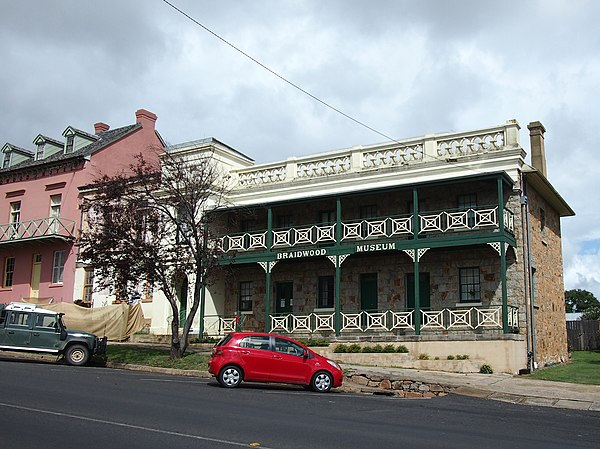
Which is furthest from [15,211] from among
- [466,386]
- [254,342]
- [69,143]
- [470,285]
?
[466,386]

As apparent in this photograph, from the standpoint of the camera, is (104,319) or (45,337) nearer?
(45,337)

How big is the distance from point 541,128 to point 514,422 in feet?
59.5

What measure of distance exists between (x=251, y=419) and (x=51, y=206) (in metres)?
27.8

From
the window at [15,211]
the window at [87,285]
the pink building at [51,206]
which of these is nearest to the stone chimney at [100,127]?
the pink building at [51,206]

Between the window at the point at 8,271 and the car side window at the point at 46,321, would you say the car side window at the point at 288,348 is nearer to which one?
the car side window at the point at 46,321

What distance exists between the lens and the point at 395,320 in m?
24.4

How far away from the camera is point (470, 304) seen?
2300 centimetres

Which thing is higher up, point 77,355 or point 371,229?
point 371,229

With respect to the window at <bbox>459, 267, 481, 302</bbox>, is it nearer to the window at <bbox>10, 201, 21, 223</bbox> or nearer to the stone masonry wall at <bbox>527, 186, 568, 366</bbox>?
the stone masonry wall at <bbox>527, 186, 568, 366</bbox>

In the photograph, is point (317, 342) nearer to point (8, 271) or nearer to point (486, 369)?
point (486, 369)

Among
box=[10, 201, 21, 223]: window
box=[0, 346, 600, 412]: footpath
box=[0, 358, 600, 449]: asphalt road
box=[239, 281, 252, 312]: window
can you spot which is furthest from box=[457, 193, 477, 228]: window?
box=[10, 201, 21, 223]: window

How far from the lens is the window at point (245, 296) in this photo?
28.3 m

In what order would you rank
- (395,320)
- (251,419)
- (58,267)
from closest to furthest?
(251,419) → (395,320) → (58,267)

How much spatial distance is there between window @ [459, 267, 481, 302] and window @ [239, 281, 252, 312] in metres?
9.40
